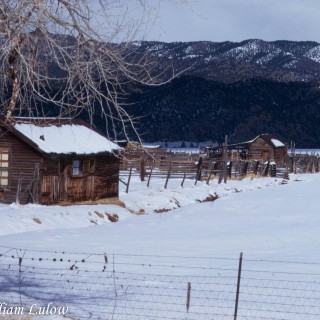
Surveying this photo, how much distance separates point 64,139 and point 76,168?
135 centimetres

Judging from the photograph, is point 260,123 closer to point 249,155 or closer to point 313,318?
point 249,155

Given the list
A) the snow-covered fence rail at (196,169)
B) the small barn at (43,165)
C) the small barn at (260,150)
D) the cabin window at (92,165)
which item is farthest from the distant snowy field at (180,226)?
the small barn at (260,150)

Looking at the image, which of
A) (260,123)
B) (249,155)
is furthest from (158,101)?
(249,155)

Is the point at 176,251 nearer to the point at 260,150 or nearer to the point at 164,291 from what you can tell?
the point at 164,291

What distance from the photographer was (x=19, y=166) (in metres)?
25.3

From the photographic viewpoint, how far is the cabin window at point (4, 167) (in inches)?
1001

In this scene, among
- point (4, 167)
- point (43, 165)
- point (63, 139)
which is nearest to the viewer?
point (43, 165)

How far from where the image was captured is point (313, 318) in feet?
30.7

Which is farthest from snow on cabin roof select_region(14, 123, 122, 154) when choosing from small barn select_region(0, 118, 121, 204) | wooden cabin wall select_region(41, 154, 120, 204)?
wooden cabin wall select_region(41, 154, 120, 204)

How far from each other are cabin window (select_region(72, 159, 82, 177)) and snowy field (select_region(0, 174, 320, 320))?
172 centimetres

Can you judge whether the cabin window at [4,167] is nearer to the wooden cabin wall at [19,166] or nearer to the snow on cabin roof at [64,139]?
the wooden cabin wall at [19,166]

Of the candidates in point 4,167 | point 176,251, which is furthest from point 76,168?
point 176,251

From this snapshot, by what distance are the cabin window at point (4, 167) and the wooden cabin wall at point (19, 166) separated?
0.16 meters

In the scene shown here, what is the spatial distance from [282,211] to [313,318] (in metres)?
19.6
